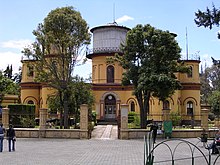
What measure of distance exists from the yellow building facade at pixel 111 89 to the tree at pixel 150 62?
39.5 feet

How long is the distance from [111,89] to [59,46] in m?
16.1

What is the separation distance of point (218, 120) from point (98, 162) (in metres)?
23.3

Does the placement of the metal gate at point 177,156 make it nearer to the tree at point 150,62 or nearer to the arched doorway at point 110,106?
the tree at point 150,62

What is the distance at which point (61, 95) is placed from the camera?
32.1 metres

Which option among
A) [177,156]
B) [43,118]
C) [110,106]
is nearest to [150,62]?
[43,118]

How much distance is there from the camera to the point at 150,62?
102 feet

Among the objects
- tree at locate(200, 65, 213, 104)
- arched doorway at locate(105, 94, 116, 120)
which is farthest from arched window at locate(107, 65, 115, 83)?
tree at locate(200, 65, 213, 104)

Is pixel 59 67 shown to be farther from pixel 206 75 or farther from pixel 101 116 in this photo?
pixel 206 75

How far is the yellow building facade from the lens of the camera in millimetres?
45594

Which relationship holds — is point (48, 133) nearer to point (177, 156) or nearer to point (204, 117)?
point (204, 117)

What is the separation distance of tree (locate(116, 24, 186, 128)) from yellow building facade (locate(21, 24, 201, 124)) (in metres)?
12.0

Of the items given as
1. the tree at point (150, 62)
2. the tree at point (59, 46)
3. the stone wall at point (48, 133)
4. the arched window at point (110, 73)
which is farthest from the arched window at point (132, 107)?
the stone wall at point (48, 133)

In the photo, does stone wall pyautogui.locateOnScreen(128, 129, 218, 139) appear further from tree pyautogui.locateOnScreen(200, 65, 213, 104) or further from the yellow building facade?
tree pyautogui.locateOnScreen(200, 65, 213, 104)

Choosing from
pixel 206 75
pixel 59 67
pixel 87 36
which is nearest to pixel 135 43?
pixel 87 36
